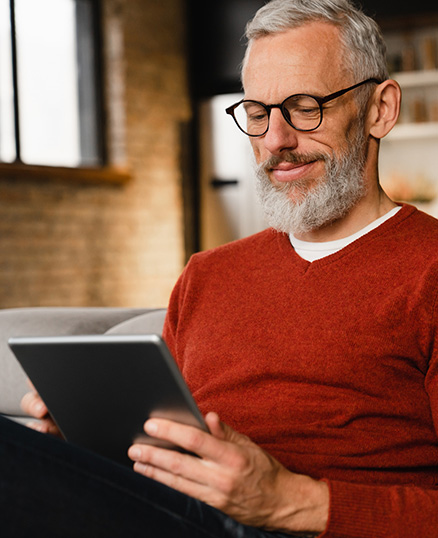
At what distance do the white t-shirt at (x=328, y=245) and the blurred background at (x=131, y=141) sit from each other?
368 centimetres

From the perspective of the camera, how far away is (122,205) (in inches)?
224

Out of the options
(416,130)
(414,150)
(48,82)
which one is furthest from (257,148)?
(414,150)

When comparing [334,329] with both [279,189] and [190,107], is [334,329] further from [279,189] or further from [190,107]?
[190,107]

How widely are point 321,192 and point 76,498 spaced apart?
29.3 inches

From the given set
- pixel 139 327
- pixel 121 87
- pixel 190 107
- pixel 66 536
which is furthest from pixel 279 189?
pixel 190 107

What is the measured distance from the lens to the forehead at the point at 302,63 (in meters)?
1.37

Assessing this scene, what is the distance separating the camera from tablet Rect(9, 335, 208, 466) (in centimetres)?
91

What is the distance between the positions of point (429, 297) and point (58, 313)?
1131 mm

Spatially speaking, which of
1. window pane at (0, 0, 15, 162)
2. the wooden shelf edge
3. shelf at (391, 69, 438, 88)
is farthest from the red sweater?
shelf at (391, 69, 438, 88)

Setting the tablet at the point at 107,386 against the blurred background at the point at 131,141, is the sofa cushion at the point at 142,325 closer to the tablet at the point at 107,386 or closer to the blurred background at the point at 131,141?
the tablet at the point at 107,386

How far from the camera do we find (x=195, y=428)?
95 cm

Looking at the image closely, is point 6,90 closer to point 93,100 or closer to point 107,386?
point 93,100

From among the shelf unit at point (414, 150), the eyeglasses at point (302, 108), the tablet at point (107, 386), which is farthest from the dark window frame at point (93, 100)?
the tablet at point (107, 386)

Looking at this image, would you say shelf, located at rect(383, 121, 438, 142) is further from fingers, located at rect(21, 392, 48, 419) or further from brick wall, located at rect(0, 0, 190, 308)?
fingers, located at rect(21, 392, 48, 419)
